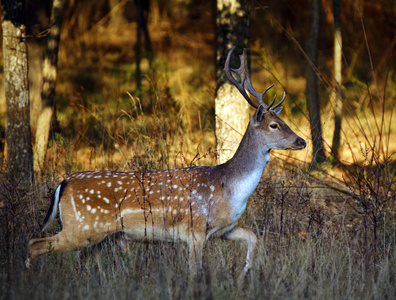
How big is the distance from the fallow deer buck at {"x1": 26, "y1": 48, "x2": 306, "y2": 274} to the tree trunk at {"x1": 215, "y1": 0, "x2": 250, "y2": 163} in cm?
260

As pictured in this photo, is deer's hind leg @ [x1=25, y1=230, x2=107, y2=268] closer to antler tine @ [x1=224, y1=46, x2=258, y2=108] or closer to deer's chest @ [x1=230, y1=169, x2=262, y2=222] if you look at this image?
deer's chest @ [x1=230, y1=169, x2=262, y2=222]

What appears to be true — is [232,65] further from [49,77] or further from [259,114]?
[49,77]

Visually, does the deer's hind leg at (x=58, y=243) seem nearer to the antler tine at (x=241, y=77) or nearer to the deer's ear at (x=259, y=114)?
the deer's ear at (x=259, y=114)

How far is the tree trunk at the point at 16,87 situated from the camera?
7859 mm

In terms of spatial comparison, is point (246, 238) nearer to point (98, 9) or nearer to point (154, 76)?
point (154, 76)

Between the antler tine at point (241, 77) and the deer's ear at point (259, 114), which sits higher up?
the antler tine at point (241, 77)

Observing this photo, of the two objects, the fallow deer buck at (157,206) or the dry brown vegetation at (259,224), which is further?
the fallow deer buck at (157,206)

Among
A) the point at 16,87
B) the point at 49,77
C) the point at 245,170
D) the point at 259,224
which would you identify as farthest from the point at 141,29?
the point at 245,170

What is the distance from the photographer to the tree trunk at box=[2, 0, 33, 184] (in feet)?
25.8

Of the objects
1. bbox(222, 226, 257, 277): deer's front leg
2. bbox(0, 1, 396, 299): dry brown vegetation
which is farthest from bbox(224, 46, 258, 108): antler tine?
bbox(222, 226, 257, 277): deer's front leg

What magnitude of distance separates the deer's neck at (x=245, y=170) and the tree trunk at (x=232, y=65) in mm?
2430

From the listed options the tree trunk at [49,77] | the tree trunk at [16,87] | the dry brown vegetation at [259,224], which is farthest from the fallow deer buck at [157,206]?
the tree trunk at [49,77]

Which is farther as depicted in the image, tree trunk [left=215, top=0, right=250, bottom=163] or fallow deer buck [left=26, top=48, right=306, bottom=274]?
tree trunk [left=215, top=0, right=250, bottom=163]

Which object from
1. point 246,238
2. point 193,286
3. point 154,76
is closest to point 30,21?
point 154,76
